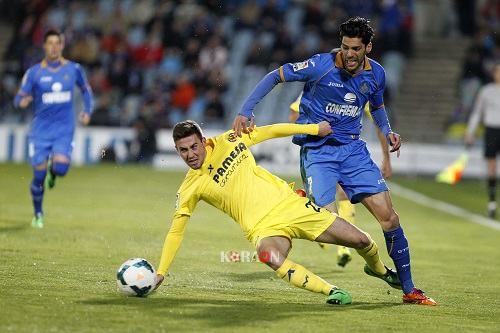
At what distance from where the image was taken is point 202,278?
10445 mm

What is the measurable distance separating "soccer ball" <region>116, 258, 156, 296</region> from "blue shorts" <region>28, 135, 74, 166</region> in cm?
618

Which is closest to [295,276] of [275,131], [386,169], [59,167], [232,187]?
[232,187]

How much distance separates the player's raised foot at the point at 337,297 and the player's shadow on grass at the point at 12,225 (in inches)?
231

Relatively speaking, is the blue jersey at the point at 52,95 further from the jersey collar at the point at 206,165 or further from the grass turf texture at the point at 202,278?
the jersey collar at the point at 206,165

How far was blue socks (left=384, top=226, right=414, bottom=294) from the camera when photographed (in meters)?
9.37

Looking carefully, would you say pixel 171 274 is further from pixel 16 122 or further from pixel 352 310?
pixel 16 122

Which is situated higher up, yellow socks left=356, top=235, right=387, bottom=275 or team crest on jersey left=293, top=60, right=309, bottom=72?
team crest on jersey left=293, top=60, right=309, bottom=72

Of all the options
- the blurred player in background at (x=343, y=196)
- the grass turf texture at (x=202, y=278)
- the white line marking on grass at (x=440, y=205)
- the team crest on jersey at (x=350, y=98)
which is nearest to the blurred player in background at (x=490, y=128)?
the white line marking on grass at (x=440, y=205)

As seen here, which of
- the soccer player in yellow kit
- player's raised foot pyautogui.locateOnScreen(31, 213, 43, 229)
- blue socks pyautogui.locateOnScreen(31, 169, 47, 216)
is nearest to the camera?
the soccer player in yellow kit

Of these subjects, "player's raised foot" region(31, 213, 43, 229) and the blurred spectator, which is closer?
"player's raised foot" region(31, 213, 43, 229)

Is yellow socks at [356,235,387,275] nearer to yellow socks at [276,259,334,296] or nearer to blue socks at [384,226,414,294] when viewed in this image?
blue socks at [384,226,414,294]

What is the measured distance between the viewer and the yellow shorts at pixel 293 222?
870 cm

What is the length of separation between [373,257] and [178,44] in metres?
19.6

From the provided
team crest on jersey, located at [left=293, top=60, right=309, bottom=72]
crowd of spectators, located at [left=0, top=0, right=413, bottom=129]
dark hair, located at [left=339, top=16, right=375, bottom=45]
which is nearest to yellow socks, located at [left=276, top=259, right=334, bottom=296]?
team crest on jersey, located at [left=293, top=60, right=309, bottom=72]
